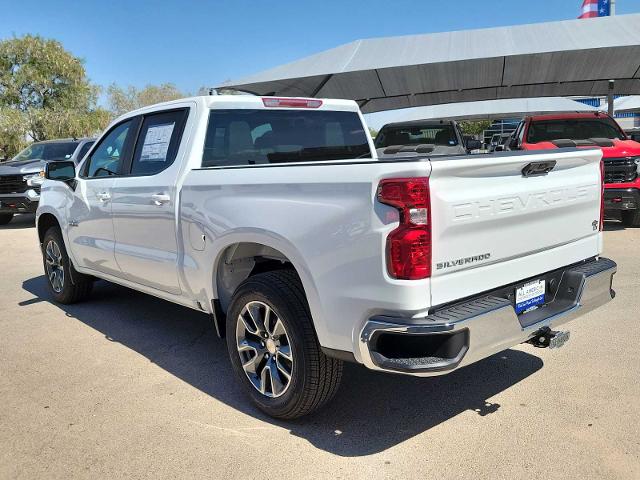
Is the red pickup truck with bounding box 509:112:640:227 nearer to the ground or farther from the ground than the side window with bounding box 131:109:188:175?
nearer to the ground

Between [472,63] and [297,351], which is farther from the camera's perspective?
[472,63]

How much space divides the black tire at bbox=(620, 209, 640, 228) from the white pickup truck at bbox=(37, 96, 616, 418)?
22.1 ft

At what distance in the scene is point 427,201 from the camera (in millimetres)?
2551

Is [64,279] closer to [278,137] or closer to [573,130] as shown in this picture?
[278,137]

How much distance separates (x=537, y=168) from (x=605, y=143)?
742cm

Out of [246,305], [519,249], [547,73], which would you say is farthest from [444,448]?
[547,73]

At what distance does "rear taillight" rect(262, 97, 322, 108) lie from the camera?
14.4 ft

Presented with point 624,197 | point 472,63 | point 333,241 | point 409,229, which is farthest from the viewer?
point 472,63

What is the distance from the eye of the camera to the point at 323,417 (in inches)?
134

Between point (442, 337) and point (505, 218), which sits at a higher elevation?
point (505, 218)

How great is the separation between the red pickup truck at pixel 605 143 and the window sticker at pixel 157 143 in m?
5.82

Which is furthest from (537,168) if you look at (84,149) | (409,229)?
(84,149)

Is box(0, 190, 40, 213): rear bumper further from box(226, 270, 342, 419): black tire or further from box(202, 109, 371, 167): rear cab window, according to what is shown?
box(226, 270, 342, 419): black tire

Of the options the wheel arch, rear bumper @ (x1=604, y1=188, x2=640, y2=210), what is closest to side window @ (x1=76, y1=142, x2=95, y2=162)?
the wheel arch
